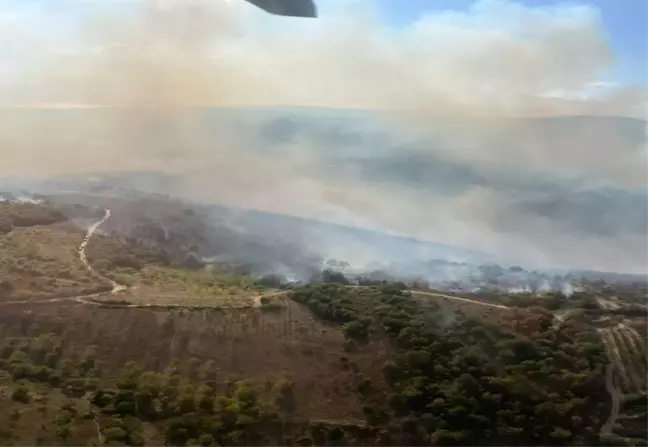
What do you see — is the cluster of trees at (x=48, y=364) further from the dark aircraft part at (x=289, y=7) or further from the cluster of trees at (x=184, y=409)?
the dark aircraft part at (x=289, y=7)

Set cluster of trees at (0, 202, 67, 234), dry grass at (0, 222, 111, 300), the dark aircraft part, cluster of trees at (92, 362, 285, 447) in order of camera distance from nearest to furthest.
Result: cluster of trees at (92, 362, 285, 447), dry grass at (0, 222, 111, 300), cluster of trees at (0, 202, 67, 234), the dark aircraft part

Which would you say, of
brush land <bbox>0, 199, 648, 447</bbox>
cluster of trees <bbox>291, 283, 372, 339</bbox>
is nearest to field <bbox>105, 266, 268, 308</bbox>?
brush land <bbox>0, 199, 648, 447</bbox>

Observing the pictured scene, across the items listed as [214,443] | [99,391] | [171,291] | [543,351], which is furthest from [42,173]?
[543,351]

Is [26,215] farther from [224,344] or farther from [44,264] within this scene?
[224,344]

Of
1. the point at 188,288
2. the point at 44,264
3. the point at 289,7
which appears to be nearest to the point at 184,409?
the point at 188,288

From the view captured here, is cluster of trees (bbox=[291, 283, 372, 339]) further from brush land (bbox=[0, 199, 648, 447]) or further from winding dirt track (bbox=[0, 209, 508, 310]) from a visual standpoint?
winding dirt track (bbox=[0, 209, 508, 310])
